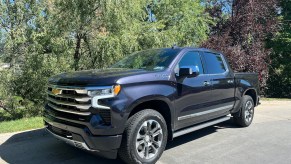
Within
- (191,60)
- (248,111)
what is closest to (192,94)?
(191,60)

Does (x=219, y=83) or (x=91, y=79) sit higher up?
(x=91, y=79)

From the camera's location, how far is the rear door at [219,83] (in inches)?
237

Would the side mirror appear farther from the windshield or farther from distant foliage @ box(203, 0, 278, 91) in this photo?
distant foliage @ box(203, 0, 278, 91)

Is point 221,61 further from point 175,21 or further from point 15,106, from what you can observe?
point 175,21

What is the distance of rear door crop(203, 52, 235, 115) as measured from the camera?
237 inches

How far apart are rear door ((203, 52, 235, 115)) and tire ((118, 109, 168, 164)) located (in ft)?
5.10

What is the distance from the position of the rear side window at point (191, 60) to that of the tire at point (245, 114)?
6.60ft

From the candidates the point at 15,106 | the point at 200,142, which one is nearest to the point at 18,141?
the point at 200,142

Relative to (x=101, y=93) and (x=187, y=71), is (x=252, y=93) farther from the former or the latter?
(x=101, y=93)

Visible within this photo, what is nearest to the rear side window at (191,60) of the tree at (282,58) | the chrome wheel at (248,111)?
the chrome wheel at (248,111)

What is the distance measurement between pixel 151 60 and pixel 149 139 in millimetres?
1524

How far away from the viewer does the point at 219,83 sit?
20.2ft

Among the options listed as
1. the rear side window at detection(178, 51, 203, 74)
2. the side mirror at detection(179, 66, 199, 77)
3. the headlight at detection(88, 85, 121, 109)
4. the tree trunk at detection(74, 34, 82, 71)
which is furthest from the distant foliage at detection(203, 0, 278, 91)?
the headlight at detection(88, 85, 121, 109)

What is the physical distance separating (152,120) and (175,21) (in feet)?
38.4
